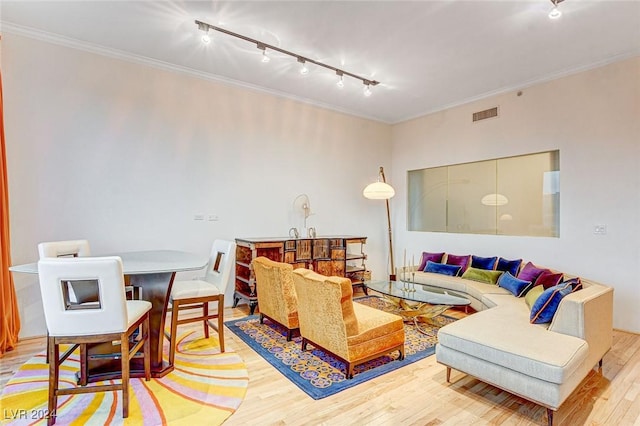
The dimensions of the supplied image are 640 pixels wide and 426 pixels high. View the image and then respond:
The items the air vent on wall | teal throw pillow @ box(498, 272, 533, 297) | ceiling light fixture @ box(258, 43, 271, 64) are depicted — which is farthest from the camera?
the air vent on wall

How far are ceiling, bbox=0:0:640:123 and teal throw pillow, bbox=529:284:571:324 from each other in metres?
2.53

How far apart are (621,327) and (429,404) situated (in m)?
3.20

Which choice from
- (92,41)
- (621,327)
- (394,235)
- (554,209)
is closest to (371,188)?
(394,235)

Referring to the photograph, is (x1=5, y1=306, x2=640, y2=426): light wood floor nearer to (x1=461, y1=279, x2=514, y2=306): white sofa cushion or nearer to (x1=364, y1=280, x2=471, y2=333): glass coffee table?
(x1=364, y1=280, x2=471, y2=333): glass coffee table

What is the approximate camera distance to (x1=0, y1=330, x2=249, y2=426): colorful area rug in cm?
207

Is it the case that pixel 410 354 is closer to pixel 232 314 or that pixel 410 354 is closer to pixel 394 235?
pixel 232 314

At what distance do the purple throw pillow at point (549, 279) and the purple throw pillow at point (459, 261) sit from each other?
1.36 meters

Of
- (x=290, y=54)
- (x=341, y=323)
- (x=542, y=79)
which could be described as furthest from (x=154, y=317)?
(x=542, y=79)

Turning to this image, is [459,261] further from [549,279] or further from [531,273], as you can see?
[549,279]

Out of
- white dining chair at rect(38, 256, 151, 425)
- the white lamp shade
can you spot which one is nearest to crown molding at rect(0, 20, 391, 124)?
the white lamp shade

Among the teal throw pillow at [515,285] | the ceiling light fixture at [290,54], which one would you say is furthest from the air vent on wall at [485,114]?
the teal throw pillow at [515,285]

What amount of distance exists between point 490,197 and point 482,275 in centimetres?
139

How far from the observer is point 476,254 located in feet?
17.2

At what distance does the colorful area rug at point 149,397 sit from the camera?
2068 millimetres
